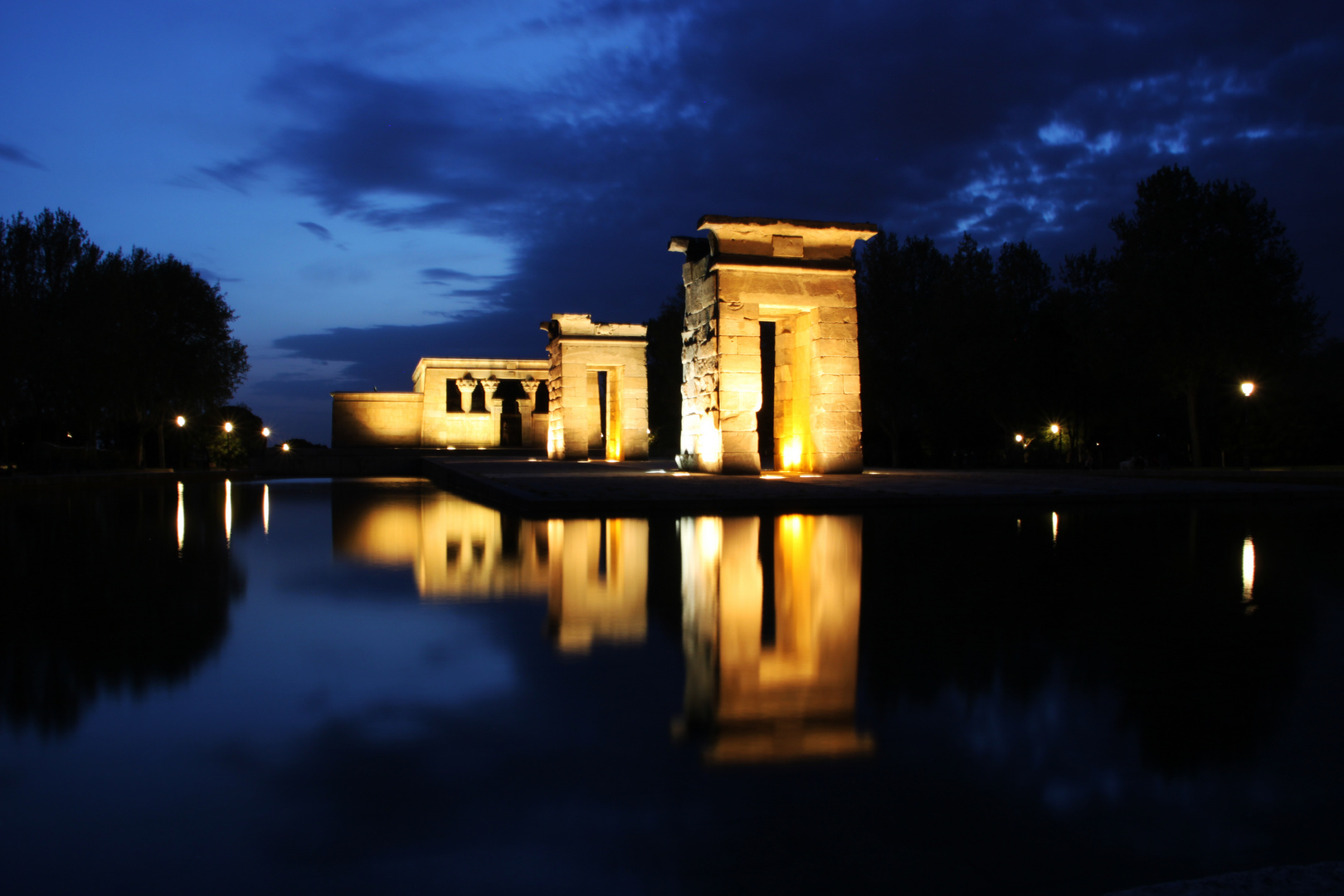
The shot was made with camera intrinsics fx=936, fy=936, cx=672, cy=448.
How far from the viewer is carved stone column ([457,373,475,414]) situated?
42844 millimetres

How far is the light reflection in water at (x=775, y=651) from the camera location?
2.99 metres

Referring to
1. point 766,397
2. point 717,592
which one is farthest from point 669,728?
point 766,397

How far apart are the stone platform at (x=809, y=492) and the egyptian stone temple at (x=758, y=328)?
1481 mm

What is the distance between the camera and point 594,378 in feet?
104

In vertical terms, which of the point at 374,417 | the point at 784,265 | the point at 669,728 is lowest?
the point at 669,728

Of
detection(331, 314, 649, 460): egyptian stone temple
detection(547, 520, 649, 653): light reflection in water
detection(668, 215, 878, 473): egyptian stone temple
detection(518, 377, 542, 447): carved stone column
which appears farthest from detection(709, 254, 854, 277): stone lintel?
detection(518, 377, 542, 447): carved stone column

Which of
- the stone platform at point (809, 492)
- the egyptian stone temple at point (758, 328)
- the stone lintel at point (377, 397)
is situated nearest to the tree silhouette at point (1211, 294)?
the stone platform at point (809, 492)

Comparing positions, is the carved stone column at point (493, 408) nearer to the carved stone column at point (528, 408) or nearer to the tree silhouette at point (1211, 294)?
the carved stone column at point (528, 408)

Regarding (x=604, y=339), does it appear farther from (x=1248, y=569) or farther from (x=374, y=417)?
(x=1248, y=569)

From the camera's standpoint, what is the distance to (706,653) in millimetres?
4090

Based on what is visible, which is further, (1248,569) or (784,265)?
(784,265)

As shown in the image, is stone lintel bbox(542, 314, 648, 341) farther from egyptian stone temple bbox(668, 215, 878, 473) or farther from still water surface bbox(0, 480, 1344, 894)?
still water surface bbox(0, 480, 1344, 894)

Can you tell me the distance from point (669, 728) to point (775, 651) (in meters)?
1.19

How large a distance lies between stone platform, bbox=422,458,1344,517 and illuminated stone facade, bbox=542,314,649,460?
1249cm
